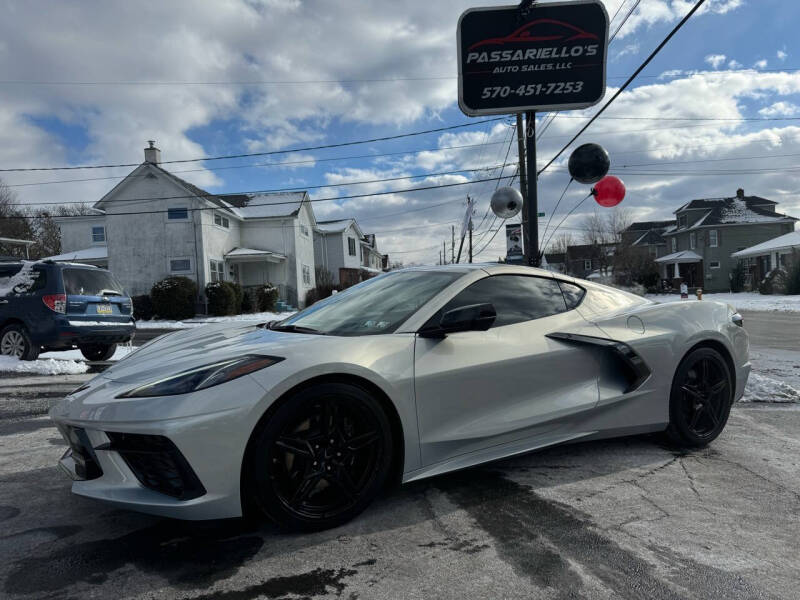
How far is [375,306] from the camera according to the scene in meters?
3.40

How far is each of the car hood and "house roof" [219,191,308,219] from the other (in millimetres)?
29756

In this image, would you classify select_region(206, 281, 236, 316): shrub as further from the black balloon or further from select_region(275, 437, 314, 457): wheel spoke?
select_region(275, 437, 314, 457): wheel spoke

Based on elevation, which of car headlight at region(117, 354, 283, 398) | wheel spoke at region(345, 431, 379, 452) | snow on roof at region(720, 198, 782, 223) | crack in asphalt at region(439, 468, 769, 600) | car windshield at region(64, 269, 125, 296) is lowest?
crack in asphalt at region(439, 468, 769, 600)

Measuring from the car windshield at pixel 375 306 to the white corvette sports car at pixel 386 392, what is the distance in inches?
0.7

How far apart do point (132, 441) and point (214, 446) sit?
0.39m

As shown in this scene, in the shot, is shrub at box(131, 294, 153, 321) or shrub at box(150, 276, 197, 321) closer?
shrub at box(150, 276, 197, 321)

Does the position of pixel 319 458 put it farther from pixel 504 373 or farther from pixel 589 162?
pixel 589 162

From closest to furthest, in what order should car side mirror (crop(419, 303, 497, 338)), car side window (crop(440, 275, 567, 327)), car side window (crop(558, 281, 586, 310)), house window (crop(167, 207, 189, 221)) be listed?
car side mirror (crop(419, 303, 497, 338)) < car side window (crop(440, 275, 567, 327)) < car side window (crop(558, 281, 586, 310)) < house window (crop(167, 207, 189, 221))

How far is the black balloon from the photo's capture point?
26.0ft

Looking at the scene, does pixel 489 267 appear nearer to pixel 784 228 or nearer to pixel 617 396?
pixel 617 396

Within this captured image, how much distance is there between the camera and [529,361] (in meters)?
3.20

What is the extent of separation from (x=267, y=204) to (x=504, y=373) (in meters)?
32.5

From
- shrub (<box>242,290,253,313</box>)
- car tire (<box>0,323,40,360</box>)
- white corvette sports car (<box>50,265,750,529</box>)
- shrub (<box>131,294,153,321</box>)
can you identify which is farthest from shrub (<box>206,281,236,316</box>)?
white corvette sports car (<box>50,265,750,529</box>)

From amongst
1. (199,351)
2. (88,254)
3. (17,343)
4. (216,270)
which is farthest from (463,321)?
(88,254)
